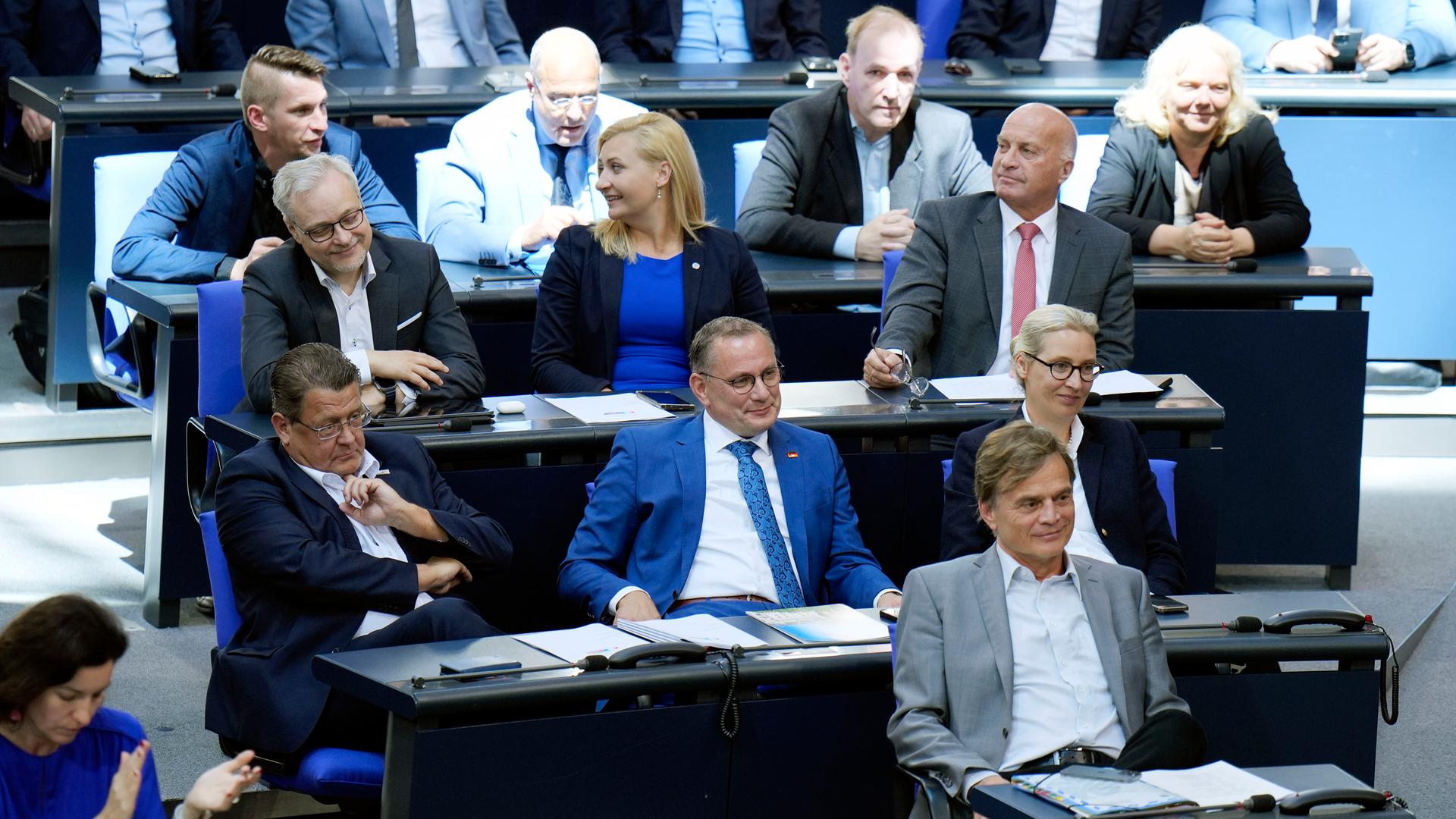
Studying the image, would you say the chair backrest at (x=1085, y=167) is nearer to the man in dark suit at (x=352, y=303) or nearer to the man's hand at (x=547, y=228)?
the man's hand at (x=547, y=228)

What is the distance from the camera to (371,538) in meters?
3.54

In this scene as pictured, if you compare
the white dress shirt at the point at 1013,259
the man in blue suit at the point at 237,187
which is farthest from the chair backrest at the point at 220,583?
the white dress shirt at the point at 1013,259

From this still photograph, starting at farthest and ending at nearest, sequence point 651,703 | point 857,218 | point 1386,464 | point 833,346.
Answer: point 1386,464 < point 857,218 < point 833,346 < point 651,703

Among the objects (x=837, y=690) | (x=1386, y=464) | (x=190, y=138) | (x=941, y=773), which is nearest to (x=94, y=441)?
(x=190, y=138)

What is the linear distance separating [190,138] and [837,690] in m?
2.99

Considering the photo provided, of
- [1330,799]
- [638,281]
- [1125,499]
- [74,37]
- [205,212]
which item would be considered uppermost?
[74,37]

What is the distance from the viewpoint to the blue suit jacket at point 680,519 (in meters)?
3.75

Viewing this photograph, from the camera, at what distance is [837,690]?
3359mm

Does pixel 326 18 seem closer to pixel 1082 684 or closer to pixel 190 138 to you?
pixel 190 138

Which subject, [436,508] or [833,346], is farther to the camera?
[833,346]

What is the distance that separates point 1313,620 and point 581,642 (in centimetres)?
Answer: 122

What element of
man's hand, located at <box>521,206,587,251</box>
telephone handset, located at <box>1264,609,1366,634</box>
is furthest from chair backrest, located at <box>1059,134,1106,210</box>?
telephone handset, located at <box>1264,609,1366,634</box>

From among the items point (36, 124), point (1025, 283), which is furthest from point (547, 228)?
point (36, 124)

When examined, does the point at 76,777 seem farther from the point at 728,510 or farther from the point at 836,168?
the point at 836,168
